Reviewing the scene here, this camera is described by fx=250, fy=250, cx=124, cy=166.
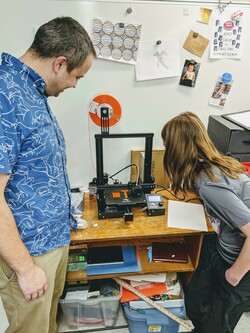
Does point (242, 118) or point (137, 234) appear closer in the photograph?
point (137, 234)

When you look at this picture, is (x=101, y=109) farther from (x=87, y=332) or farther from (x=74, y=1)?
(x=87, y=332)

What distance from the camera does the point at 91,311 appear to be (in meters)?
1.38

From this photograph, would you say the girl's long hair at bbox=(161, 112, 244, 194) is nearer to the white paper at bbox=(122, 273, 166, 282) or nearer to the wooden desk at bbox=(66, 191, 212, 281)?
the wooden desk at bbox=(66, 191, 212, 281)

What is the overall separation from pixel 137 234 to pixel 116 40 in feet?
3.33

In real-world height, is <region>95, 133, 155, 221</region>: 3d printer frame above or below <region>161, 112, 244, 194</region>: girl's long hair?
below

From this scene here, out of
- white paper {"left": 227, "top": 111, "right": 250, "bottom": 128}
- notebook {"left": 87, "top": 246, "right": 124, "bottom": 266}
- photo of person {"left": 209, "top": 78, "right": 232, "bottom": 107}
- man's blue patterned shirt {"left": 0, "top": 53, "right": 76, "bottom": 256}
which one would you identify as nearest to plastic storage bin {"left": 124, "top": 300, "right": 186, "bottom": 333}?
notebook {"left": 87, "top": 246, "right": 124, "bottom": 266}

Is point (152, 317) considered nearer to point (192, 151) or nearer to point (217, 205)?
point (217, 205)

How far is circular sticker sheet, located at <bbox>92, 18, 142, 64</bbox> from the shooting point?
1317 mm

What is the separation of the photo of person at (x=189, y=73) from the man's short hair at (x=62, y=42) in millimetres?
809

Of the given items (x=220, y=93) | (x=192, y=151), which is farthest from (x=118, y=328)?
(x=220, y=93)

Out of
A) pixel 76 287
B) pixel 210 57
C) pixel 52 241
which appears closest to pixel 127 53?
pixel 210 57

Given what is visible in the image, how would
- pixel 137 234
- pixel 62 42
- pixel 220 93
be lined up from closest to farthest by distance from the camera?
pixel 62 42, pixel 137 234, pixel 220 93

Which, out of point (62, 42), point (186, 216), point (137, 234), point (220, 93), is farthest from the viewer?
point (220, 93)

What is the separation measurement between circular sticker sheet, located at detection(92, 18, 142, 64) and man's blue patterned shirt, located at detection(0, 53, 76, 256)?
646mm
